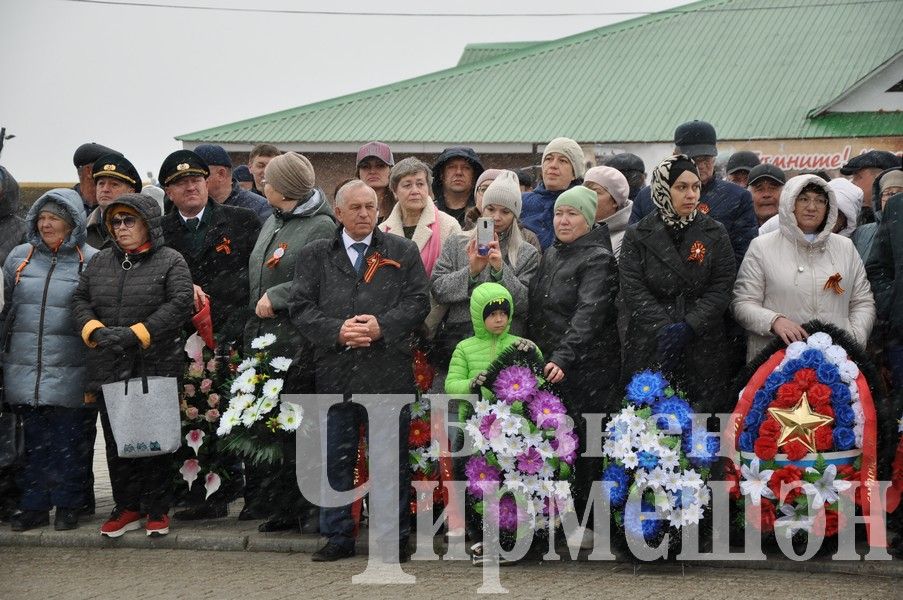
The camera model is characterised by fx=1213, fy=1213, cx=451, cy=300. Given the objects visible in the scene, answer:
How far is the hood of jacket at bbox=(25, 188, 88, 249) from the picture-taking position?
333 inches

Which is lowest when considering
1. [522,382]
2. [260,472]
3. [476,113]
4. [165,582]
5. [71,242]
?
[165,582]

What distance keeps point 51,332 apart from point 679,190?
14.2 feet

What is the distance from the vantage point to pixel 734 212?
26.7ft

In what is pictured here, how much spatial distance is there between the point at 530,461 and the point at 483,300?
100 centimetres

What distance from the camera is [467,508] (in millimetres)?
7371

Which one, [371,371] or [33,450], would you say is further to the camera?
[33,450]

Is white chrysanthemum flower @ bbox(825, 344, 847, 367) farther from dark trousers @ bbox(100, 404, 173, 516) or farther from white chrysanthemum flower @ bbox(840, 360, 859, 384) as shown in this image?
dark trousers @ bbox(100, 404, 173, 516)

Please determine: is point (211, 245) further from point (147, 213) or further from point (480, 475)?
point (480, 475)

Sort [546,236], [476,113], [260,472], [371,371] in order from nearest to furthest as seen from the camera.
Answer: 1. [371,371]
2. [260,472]
3. [546,236]
4. [476,113]

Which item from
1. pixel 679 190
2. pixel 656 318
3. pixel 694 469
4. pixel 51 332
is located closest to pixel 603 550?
pixel 694 469

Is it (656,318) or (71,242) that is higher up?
→ (71,242)

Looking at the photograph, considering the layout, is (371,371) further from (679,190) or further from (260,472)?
(679,190)

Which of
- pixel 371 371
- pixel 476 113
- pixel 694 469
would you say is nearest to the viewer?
pixel 694 469

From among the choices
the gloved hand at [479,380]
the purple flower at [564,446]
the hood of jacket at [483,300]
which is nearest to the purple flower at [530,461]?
the purple flower at [564,446]
